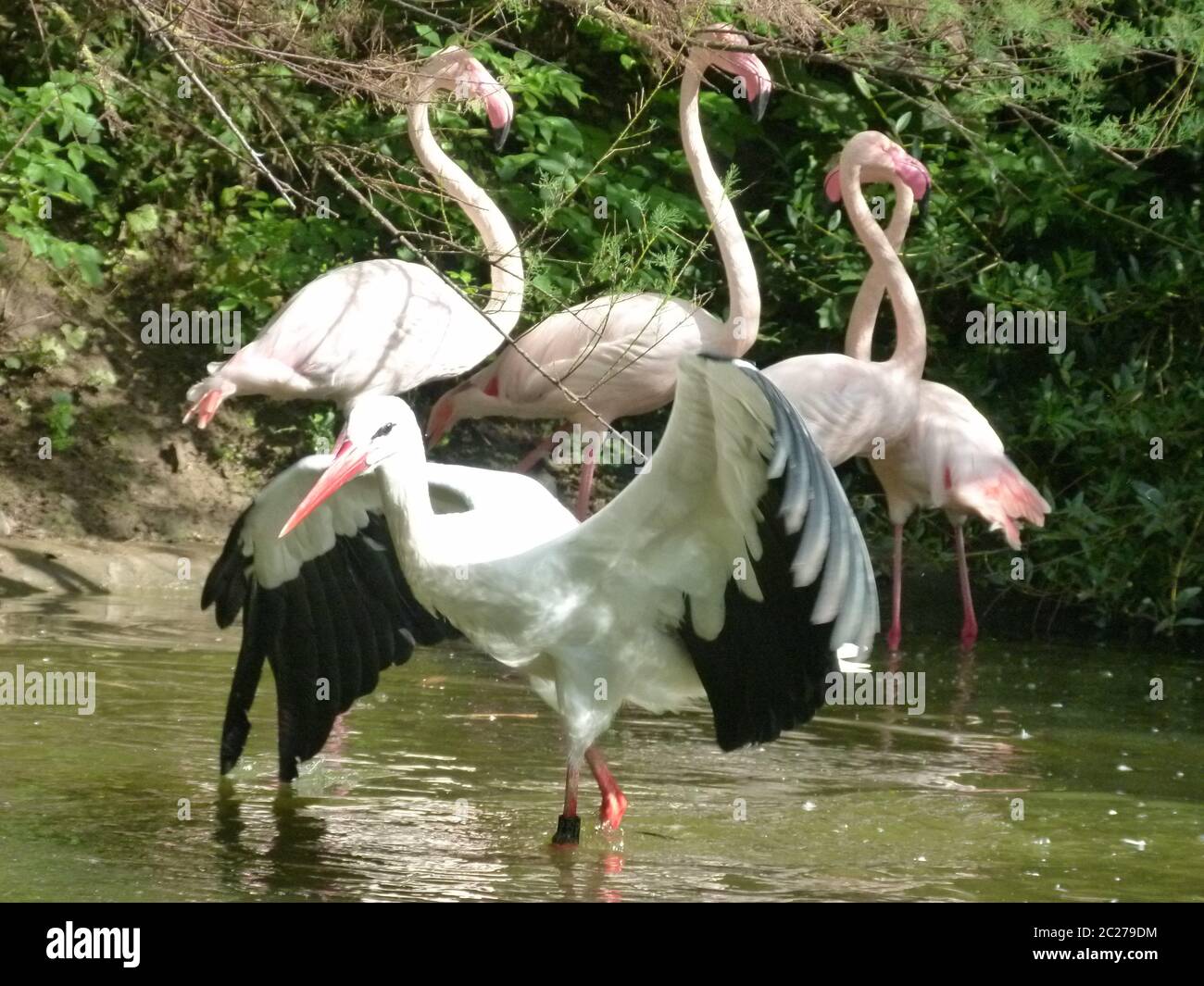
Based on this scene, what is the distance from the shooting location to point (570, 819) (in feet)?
12.9

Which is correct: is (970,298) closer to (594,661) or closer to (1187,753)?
(1187,753)

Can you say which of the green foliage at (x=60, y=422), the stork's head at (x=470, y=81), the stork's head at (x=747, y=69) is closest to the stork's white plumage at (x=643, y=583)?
the stork's head at (x=470, y=81)

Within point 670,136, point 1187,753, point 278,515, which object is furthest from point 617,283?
point 670,136

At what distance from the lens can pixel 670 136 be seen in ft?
27.8

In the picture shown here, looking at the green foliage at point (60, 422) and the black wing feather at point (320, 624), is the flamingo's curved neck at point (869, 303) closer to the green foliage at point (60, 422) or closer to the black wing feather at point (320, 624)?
the black wing feather at point (320, 624)

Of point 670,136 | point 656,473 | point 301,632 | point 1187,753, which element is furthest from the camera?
point 670,136

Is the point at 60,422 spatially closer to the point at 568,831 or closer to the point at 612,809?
the point at 612,809

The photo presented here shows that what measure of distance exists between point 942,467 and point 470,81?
2.26m

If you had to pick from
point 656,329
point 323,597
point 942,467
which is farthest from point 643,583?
point 942,467

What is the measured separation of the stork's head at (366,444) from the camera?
3895 millimetres

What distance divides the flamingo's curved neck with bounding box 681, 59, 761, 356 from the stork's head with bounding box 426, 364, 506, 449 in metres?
0.88

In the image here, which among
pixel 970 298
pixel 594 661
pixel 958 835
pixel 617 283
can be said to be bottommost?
pixel 958 835

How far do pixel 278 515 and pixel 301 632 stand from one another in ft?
1.18

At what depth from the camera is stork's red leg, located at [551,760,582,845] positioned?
3930 mm
